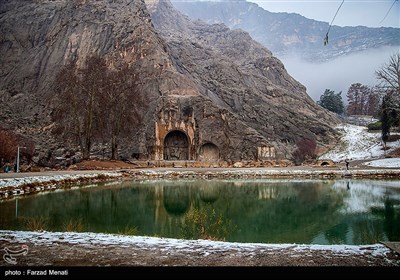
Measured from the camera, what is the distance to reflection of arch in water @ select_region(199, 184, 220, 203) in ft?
67.1

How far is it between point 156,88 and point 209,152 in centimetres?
1570

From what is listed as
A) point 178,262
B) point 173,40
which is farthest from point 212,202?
point 173,40

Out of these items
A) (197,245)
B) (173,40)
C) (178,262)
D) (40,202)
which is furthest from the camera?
(173,40)

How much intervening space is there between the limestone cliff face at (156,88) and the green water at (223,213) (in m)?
30.5

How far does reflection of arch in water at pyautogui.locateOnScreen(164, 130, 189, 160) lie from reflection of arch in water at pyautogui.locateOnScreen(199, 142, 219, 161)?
2.46 meters

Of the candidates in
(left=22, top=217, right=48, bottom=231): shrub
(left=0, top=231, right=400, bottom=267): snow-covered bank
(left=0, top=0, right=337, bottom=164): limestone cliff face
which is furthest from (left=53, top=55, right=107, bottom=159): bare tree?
(left=0, top=231, right=400, bottom=267): snow-covered bank

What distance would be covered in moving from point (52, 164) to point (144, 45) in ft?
133

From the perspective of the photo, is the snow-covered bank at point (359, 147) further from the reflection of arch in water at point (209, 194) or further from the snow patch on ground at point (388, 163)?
the reflection of arch in water at point (209, 194)

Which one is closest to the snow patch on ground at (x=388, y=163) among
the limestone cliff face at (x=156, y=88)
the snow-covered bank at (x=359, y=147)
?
the snow-covered bank at (x=359, y=147)

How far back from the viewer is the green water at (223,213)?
11.8m

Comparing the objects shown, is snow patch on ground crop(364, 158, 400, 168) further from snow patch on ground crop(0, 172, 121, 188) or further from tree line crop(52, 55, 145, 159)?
snow patch on ground crop(0, 172, 121, 188)

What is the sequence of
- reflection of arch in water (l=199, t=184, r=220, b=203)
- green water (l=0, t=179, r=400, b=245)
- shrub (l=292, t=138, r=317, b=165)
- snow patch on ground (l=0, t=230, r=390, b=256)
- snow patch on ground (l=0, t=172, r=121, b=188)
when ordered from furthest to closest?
shrub (l=292, t=138, r=317, b=165) → reflection of arch in water (l=199, t=184, r=220, b=203) → snow patch on ground (l=0, t=172, r=121, b=188) → green water (l=0, t=179, r=400, b=245) → snow patch on ground (l=0, t=230, r=390, b=256)

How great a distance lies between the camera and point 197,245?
779 centimetres
